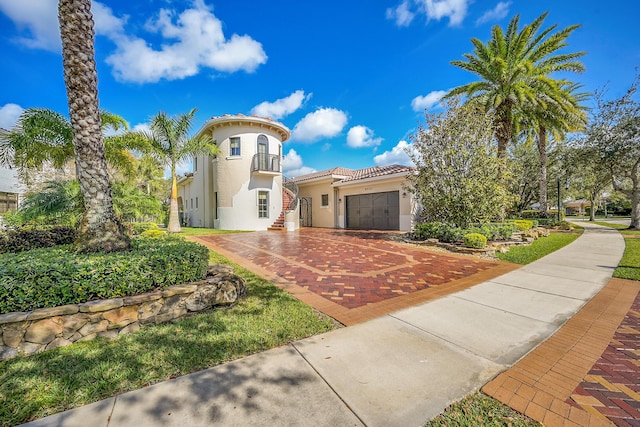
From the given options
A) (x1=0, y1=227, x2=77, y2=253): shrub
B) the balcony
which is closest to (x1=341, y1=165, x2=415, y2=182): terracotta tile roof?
the balcony

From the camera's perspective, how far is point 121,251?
4211 millimetres

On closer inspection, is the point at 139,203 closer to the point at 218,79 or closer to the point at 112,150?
the point at 112,150

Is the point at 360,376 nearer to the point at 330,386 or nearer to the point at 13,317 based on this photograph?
the point at 330,386

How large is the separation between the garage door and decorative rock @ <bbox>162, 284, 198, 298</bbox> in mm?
13415

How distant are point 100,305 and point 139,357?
0.96 metres

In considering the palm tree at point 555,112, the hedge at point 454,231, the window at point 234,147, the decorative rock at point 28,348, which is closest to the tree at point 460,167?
the hedge at point 454,231

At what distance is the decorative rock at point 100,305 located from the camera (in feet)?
10.2

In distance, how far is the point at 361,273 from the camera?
20.4 ft

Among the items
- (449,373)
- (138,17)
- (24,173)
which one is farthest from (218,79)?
(449,373)

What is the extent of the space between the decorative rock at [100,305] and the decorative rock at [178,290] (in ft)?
1.63

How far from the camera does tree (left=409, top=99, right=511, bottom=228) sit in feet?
33.2

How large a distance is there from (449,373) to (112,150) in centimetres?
1221

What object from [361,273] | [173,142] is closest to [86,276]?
[361,273]

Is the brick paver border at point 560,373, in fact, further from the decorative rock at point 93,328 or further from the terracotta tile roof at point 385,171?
the terracotta tile roof at point 385,171
